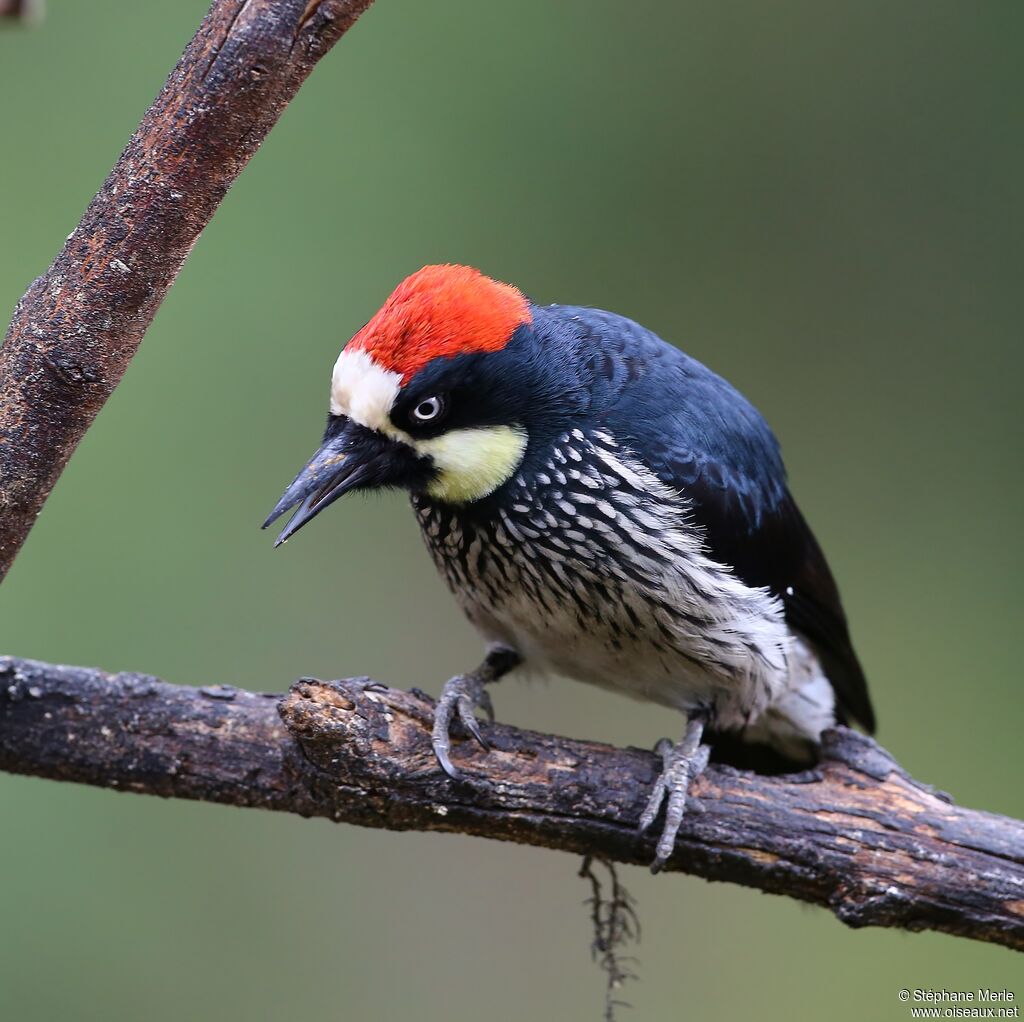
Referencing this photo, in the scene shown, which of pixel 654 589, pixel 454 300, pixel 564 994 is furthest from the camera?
pixel 564 994

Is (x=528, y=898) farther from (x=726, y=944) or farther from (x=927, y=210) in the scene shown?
(x=927, y=210)

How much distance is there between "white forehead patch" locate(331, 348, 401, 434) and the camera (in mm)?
2643

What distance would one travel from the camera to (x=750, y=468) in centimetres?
321

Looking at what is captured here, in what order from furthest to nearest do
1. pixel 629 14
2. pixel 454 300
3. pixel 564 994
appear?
1. pixel 629 14
2. pixel 564 994
3. pixel 454 300

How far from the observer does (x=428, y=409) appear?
2.73 meters

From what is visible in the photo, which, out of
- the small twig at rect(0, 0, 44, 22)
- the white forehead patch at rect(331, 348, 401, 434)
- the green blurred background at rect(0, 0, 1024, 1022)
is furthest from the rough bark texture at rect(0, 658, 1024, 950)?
the green blurred background at rect(0, 0, 1024, 1022)

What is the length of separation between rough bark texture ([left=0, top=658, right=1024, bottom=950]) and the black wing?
0.59 meters

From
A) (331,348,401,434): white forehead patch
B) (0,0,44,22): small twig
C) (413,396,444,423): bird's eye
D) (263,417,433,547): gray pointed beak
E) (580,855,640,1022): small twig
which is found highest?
(0,0,44,22): small twig

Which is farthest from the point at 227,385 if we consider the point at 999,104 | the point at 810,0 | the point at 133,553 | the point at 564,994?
the point at 999,104

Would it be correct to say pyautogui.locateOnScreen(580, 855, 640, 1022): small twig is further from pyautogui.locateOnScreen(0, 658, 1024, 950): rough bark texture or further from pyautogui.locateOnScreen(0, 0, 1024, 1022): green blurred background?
pyautogui.locateOnScreen(0, 0, 1024, 1022): green blurred background

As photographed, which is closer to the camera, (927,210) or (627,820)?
(627,820)

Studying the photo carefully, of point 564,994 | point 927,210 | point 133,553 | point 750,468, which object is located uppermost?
point 927,210

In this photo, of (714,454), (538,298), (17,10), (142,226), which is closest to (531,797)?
→ (714,454)

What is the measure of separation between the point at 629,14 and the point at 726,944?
389 centimetres
